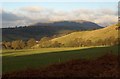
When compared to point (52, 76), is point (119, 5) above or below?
above

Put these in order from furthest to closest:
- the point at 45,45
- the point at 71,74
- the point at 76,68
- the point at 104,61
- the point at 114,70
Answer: the point at 45,45 → the point at 104,61 → the point at 76,68 → the point at 114,70 → the point at 71,74

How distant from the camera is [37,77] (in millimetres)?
23719

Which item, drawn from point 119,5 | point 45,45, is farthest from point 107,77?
point 45,45

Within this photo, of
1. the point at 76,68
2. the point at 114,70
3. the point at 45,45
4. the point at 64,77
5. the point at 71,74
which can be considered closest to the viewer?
the point at 64,77

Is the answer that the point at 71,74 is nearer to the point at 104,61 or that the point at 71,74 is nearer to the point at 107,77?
the point at 107,77

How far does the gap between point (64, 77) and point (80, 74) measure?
2.53m

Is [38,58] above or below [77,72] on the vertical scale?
above

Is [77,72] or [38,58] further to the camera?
[38,58]

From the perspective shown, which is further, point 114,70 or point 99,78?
point 114,70

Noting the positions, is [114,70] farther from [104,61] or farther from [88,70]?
[104,61]

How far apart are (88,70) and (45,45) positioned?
9756 centimetres

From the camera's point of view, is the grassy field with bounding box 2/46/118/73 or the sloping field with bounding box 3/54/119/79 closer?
the sloping field with bounding box 3/54/119/79

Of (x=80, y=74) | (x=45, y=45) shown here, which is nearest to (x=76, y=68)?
(x=80, y=74)

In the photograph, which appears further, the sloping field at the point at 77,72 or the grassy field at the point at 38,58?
the grassy field at the point at 38,58
